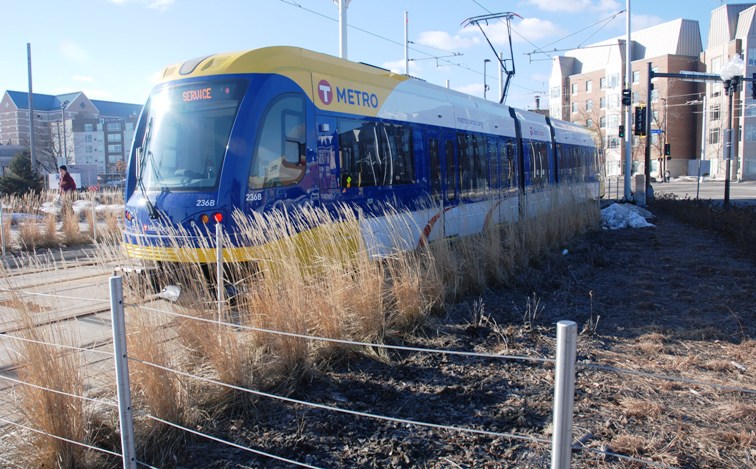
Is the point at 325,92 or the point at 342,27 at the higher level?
the point at 342,27

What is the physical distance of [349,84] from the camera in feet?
29.5

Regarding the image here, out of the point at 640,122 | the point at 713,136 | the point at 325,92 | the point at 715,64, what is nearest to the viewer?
the point at 325,92

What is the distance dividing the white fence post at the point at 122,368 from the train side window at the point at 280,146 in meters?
4.15

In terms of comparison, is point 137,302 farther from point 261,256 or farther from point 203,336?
point 261,256

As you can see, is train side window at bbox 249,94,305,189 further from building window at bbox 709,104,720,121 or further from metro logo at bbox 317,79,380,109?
building window at bbox 709,104,720,121

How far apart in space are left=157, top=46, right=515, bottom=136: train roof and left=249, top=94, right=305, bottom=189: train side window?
44 cm

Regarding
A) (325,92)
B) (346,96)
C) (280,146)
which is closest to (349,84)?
(346,96)

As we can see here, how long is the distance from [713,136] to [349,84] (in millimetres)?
81636

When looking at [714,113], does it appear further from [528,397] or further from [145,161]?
[528,397]

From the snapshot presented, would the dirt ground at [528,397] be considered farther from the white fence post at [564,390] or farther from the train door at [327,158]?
the train door at [327,158]

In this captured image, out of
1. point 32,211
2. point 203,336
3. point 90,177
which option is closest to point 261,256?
point 203,336

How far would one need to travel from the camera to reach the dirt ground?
3473mm

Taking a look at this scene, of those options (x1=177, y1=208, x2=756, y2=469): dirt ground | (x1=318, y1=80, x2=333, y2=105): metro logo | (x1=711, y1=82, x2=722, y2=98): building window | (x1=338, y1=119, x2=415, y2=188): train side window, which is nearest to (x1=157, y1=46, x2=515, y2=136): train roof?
(x1=318, y1=80, x2=333, y2=105): metro logo

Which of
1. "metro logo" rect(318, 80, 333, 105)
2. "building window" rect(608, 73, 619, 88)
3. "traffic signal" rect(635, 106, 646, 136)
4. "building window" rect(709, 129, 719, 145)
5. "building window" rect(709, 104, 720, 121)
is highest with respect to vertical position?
"building window" rect(608, 73, 619, 88)
